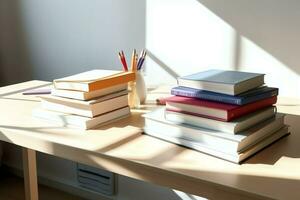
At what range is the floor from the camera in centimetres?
245

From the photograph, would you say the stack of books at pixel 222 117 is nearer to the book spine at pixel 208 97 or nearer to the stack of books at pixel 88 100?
the book spine at pixel 208 97

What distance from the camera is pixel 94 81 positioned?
48.4 inches

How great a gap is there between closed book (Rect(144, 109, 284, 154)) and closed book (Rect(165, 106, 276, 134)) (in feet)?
0.03

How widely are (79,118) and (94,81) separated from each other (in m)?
0.11

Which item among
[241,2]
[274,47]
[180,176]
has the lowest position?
[180,176]

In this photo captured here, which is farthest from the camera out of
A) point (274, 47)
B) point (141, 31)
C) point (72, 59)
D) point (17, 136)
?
point (72, 59)

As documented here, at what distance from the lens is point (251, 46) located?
1.64 m

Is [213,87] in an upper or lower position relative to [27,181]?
upper

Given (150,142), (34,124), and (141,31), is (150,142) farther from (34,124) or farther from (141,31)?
(141,31)

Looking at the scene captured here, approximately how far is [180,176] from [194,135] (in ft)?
0.51

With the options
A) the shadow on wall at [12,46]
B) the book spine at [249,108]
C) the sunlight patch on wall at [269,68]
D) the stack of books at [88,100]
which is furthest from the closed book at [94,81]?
the shadow on wall at [12,46]

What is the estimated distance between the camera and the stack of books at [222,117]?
1.00 metres

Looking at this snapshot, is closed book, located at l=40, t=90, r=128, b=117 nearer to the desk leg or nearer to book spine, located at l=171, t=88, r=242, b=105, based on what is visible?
book spine, located at l=171, t=88, r=242, b=105

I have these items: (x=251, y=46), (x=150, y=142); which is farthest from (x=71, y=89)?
(x=251, y=46)
